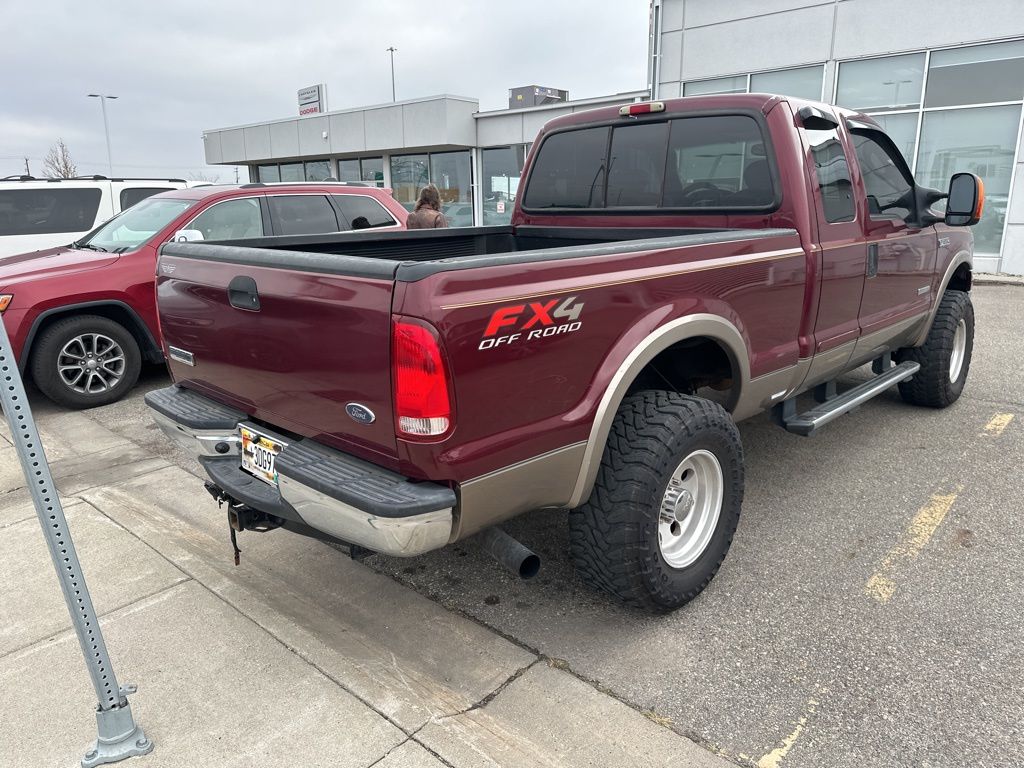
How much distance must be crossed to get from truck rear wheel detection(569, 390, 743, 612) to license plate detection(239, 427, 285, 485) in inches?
44.1

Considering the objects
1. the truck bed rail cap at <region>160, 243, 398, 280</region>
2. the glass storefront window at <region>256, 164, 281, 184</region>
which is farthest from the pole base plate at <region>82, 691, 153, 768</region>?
Result: the glass storefront window at <region>256, 164, 281, 184</region>

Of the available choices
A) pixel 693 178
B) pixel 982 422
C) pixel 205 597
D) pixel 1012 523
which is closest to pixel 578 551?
pixel 205 597

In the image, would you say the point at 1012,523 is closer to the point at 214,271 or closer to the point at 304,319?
the point at 304,319

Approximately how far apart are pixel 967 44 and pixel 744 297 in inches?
505

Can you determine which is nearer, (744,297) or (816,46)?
(744,297)

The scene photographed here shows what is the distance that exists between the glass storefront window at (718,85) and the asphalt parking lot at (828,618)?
40.8 ft

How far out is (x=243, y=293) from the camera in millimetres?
2656

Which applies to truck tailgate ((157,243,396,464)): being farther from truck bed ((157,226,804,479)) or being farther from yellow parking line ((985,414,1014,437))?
yellow parking line ((985,414,1014,437))

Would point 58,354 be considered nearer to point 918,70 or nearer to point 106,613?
point 106,613

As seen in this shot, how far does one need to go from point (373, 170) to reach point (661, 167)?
21855 millimetres

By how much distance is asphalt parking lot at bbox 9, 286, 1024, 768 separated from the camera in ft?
7.95

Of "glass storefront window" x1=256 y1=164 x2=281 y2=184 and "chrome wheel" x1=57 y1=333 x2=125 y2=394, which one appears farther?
"glass storefront window" x1=256 y1=164 x2=281 y2=184

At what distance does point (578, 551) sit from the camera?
9.39 ft

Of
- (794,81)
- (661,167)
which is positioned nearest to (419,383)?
(661,167)
